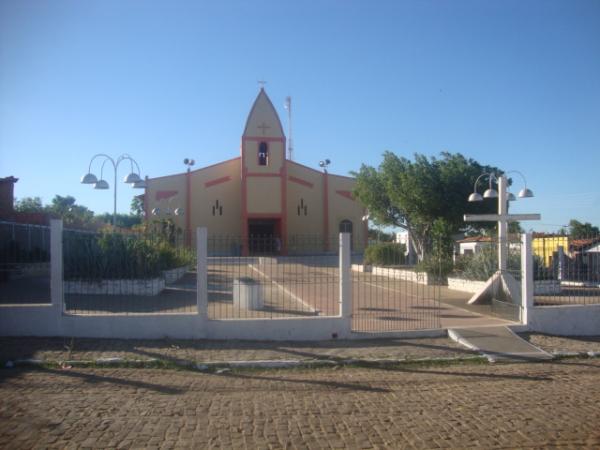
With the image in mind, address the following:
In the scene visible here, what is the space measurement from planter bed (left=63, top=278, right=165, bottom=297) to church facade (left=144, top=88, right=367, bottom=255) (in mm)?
21242

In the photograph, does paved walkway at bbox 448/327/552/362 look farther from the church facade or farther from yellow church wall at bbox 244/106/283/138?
yellow church wall at bbox 244/106/283/138

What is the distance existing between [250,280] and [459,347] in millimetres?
4654

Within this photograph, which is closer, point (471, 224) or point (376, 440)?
point (376, 440)

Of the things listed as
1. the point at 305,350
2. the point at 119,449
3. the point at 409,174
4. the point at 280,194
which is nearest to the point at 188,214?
the point at 280,194

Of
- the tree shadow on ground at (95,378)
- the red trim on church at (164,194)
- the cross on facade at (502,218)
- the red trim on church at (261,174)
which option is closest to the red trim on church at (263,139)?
the red trim on church at (261,174)

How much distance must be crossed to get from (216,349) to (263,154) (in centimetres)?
2977

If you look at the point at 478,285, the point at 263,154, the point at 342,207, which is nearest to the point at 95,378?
the point at 478,285

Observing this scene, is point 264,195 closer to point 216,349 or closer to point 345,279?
point 345,279

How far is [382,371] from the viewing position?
7.87m

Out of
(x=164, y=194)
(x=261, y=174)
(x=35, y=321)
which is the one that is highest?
(x=261, y=174)

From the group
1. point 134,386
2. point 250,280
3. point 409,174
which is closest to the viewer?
point 134,386

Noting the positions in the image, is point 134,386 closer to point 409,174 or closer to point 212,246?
point 212,246

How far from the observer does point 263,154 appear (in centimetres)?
3762

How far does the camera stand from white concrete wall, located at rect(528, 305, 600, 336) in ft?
34.4
